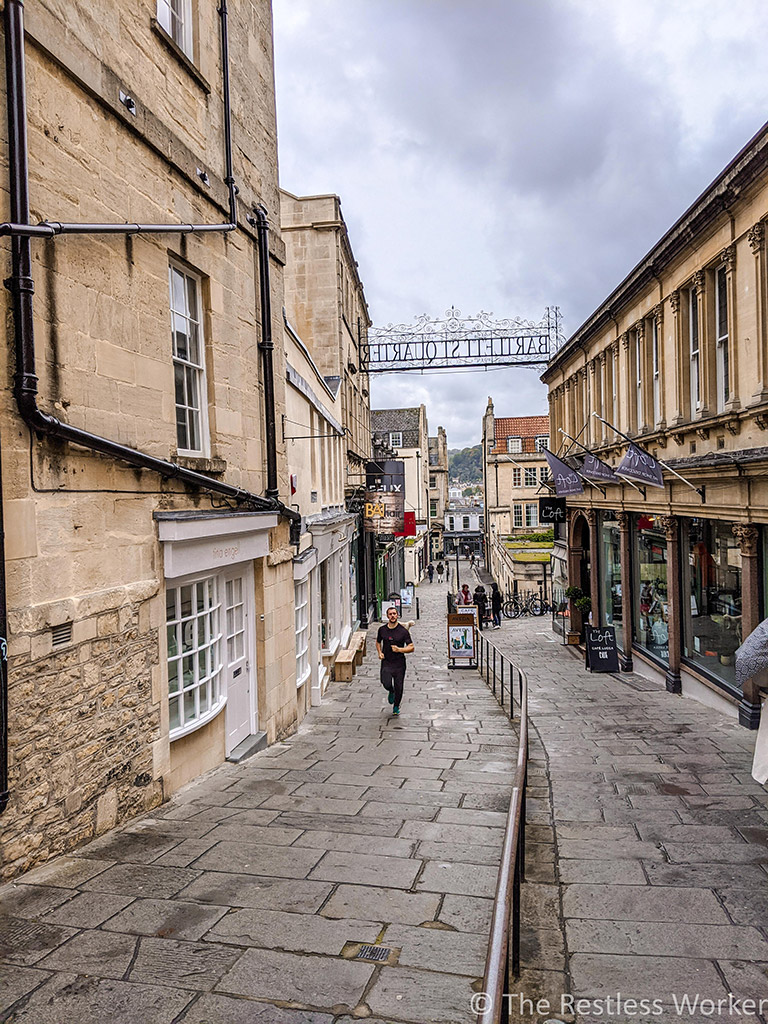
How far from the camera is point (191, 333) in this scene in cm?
786

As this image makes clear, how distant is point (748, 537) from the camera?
37.4ft

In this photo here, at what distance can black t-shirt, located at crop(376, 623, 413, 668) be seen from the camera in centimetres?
1105

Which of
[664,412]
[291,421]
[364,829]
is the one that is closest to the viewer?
[364,829]

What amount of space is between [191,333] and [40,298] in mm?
2744

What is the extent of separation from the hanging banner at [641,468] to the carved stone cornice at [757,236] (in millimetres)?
3882

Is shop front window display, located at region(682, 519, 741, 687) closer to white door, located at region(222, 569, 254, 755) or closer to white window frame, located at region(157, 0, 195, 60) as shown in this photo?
white door, located at region(222, 569, 254, 755)

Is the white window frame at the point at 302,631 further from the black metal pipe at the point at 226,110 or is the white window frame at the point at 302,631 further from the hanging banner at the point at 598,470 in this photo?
the hanging banner at the point at 598,470

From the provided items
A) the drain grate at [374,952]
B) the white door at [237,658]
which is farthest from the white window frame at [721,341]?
the drain grate at [374,952]

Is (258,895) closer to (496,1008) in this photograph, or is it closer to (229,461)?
(496,1008)

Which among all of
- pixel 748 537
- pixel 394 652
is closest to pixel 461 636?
pixel 394 652

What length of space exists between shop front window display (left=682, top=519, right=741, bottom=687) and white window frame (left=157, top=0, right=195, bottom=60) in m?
10.4

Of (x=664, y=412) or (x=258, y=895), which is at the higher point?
(x=664, y=412)

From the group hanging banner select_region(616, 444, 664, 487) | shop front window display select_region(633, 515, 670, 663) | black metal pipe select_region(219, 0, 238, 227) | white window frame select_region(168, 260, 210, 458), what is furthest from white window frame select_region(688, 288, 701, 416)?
white window frame select_region(168, 260, 210, 458)

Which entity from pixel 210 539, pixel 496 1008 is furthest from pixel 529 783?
pixel 496 1008
